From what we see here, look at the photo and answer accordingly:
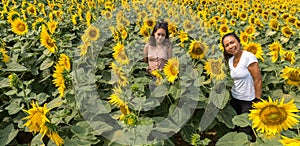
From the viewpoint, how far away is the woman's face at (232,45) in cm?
312

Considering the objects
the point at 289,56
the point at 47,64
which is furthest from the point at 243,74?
the point at 47,64

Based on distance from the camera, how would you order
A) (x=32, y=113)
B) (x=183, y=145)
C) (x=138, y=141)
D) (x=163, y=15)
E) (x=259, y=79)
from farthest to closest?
(x=163, y=15)
(x=183, y=145)
(x=259, y=79)
(x=138, y=141)
(x=32, y=113)

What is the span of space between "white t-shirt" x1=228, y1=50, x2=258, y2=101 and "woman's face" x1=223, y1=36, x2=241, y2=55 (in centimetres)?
8

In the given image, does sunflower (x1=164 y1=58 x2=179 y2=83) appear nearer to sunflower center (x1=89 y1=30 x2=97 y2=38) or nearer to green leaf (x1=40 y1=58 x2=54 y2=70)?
green leaf (x1=40 y1=58 x2=54 y2=70)

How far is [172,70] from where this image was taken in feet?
9.23

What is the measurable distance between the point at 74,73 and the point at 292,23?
4914 mm

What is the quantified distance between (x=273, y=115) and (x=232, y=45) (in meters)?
1.35

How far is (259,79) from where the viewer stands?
10.1 ft

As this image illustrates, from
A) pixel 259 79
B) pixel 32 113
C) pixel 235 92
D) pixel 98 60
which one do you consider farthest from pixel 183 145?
pixel 32 113

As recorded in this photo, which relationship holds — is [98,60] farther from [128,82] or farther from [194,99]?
[194,99]

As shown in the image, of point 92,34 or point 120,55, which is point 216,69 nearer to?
point 120,55

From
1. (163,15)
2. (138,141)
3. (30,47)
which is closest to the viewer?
(138,141)

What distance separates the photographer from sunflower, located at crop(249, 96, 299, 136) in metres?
1.81

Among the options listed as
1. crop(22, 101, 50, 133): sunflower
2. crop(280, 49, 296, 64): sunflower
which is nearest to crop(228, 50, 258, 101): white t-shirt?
crop(280, 49, 296, 64): sunflower
